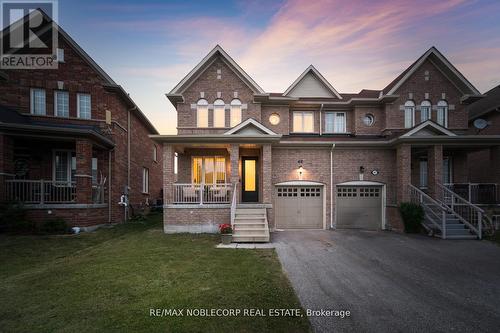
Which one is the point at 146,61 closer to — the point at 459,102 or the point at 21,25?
the point at 21,25

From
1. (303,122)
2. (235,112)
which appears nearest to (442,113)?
(303,122)

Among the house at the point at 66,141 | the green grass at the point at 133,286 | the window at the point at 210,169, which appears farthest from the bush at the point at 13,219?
the window at the point at 210,169

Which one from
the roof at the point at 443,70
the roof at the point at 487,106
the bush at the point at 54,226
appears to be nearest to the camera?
the bush at the point at 54,226

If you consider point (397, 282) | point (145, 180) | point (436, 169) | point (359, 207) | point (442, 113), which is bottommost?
point (397, 282)

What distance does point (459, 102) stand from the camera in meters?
13.5

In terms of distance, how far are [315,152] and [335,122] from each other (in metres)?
3.32

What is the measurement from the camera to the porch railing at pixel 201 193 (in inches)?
430

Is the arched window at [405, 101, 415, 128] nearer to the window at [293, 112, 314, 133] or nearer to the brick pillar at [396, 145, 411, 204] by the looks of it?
the brick pillar at [396, 145, 411, 204]

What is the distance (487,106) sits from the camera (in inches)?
Result: 606

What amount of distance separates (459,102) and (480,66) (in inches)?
254

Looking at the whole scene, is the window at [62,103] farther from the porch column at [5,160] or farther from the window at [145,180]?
the window at [145,180]

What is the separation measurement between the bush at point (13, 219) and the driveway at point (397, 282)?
449 inches

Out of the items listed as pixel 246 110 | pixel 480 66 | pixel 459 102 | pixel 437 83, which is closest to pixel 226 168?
pixel 246 110

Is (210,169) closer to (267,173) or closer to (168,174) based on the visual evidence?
(168,174)
